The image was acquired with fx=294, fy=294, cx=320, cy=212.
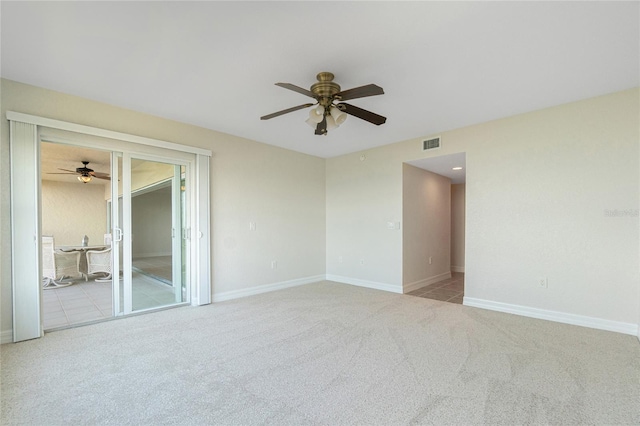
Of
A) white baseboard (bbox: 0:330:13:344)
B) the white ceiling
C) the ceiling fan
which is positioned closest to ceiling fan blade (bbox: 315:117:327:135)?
the ceiling fan

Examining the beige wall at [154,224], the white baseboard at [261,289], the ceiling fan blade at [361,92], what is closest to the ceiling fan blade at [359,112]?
the ceiling fan blade at [361,92]

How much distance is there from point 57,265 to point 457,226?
844 cm

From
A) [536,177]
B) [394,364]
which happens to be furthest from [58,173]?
[536,177]

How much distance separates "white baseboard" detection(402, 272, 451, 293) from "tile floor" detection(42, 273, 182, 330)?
371 cm

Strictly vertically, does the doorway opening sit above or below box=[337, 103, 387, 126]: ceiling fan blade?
below

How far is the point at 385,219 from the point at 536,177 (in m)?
2.26

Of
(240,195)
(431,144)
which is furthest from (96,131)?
(431,144)

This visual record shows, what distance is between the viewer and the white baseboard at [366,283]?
16.5 feet

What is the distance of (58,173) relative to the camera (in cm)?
706

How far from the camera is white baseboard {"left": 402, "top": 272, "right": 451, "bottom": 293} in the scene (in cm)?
506

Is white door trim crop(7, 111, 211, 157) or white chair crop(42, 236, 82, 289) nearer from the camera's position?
white door trim crop(7, 111, 211, 157)

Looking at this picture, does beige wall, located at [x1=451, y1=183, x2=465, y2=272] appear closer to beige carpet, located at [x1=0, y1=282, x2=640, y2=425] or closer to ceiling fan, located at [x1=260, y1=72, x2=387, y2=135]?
beige carpet, located at [x1=0, y1=282, x2=640, y2=425]

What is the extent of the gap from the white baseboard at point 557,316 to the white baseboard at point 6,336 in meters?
5.26

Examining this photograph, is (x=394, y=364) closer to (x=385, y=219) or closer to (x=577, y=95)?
(x=385, y=219)
